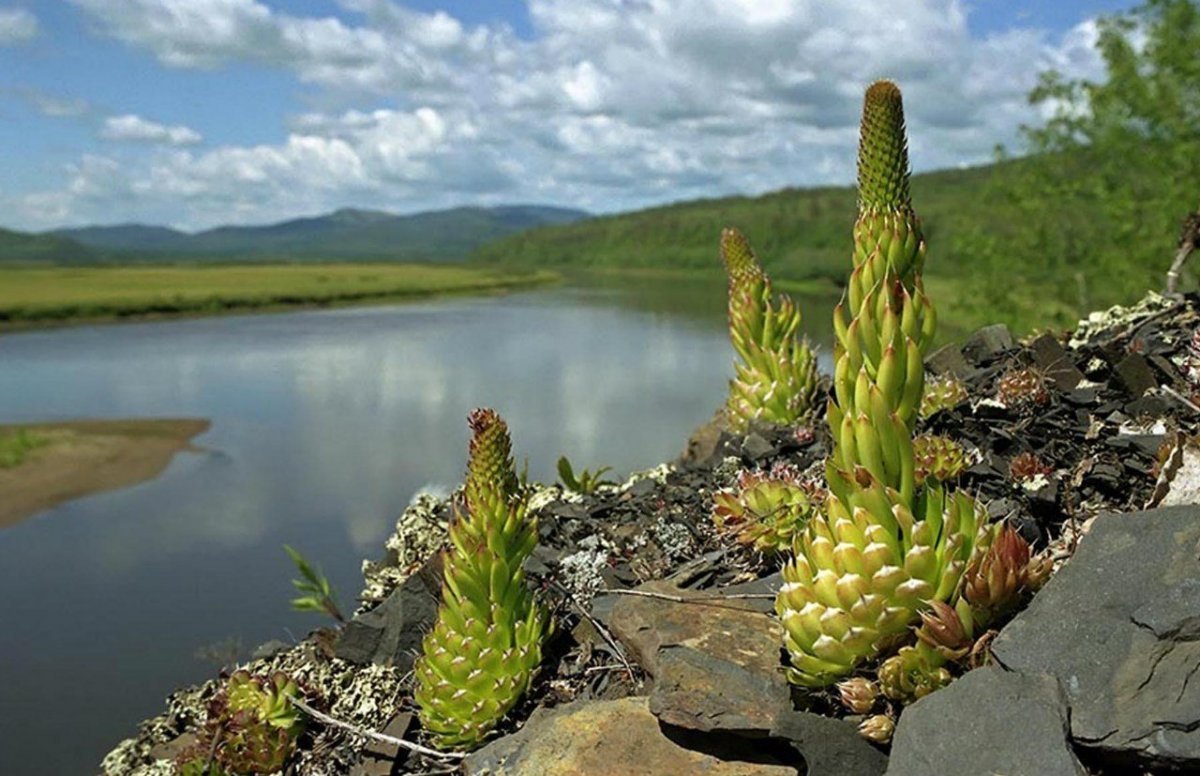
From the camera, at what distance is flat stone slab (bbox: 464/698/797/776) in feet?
13.8

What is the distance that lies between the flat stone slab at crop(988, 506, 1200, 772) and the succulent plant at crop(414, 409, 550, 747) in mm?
2256

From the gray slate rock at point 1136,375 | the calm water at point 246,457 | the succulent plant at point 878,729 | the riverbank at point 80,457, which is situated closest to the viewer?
the succulent plant at point 878,729

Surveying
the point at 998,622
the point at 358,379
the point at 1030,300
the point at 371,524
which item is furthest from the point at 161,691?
the point at 358,379

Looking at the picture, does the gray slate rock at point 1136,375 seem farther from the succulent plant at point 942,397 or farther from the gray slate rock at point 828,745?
the gray slate rock at point 828,745

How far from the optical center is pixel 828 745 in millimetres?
3904

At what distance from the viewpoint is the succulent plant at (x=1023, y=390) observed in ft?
21.7

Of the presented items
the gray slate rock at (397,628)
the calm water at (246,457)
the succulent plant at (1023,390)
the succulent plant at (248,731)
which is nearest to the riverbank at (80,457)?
the calm water at (246,457)

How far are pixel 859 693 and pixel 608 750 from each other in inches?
44.8

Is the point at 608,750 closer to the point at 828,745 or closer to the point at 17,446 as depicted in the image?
the point at 828,745

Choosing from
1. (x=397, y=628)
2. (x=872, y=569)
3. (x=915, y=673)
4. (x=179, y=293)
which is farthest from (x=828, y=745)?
(x=179, y=293)

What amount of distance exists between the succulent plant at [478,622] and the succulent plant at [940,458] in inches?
91.3

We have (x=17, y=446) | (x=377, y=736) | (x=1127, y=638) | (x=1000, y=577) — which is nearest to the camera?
(x=1127, y=638)

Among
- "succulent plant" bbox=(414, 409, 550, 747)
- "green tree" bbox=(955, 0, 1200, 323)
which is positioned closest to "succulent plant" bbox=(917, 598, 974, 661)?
"succulent plant" bbox=(414, 409, 550, 747)

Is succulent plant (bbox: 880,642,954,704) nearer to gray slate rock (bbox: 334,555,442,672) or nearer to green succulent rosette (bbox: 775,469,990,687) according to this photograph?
green succulent rosette (bbox: 775,469,990,687)
